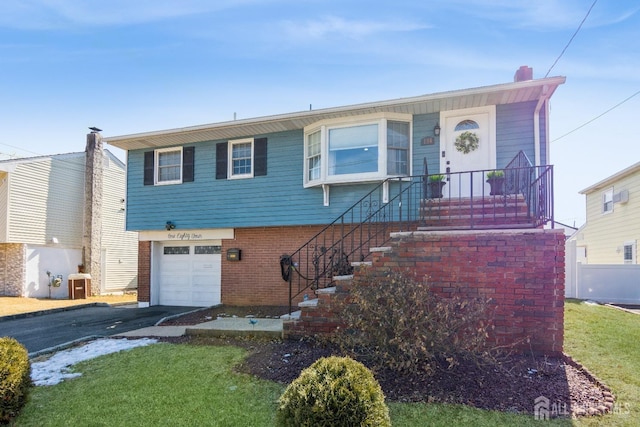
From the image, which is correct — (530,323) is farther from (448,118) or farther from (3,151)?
(3,151)

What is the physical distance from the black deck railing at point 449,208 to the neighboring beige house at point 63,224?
1226 centimetres

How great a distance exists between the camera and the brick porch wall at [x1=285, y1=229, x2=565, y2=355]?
5.21 meters

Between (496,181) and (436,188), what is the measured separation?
A: 1163 mm

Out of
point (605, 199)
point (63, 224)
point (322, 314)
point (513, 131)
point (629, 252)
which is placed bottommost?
point (322, 314)

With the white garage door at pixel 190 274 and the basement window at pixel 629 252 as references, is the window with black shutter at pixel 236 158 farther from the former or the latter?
the basement window at pixel 629 252

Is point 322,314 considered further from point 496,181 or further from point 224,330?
point 496,181

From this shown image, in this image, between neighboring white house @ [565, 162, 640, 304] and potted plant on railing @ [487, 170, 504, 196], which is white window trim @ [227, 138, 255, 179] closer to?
potted plant on railing @ [487, 170, 504, 196]

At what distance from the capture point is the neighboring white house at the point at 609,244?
1303 centimetres

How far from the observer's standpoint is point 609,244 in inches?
664

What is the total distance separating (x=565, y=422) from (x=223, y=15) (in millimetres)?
8617

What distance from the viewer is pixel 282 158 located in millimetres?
10688

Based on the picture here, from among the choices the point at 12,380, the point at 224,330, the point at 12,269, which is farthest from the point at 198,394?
the point at 12,269

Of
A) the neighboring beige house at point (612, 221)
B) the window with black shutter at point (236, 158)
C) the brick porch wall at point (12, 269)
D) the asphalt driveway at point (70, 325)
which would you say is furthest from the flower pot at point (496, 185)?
the brick porch wall at point (12, 269)

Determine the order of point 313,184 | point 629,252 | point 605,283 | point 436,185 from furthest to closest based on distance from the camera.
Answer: point 629,252
point 605,283
point 313,184
point 436,185
